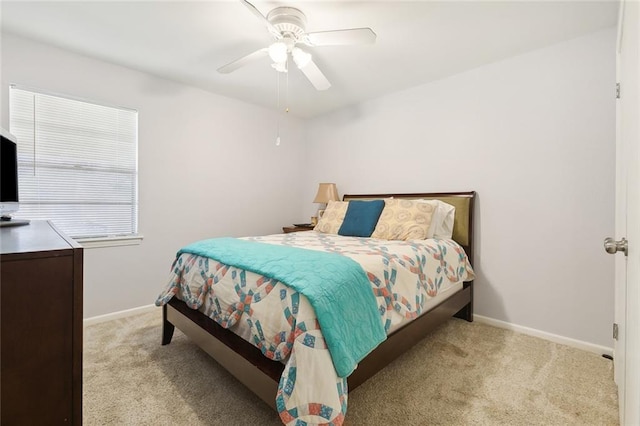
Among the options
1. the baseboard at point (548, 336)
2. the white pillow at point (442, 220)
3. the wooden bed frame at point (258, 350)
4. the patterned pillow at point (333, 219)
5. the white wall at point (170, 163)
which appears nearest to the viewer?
the wooden bed frame at point (258, 350)

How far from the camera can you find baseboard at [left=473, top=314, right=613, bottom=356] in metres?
2.13

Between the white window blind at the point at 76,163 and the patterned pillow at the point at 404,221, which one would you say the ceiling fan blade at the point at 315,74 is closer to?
the patterned pillow at the point at 404,221

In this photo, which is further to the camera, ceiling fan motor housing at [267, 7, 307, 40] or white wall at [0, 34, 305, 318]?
white wall at [0, 34, 305, 318]

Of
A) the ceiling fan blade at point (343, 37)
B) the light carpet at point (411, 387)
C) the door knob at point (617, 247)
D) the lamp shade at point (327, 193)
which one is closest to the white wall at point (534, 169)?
the light carpet at point (411, 387)

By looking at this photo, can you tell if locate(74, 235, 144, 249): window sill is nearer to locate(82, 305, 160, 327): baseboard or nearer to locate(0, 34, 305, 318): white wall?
locate(0, 34, 305, 318): white wall

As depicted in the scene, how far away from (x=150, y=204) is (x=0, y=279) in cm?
242

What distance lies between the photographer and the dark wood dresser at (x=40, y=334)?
758mm

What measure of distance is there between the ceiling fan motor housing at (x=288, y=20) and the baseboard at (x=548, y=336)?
2.85m

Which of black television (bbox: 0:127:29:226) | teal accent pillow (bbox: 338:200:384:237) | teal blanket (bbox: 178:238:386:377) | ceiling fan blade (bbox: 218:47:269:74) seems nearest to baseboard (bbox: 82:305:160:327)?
black television (bbox: 0:127:29:226)

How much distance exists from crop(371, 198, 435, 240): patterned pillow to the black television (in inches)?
98.4

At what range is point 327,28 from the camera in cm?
216

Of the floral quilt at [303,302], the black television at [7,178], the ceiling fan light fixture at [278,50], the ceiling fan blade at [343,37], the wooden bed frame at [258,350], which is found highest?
the ceiling fan blade at [343,37]

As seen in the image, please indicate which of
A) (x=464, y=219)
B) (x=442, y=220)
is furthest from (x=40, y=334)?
(x=464, y=219)

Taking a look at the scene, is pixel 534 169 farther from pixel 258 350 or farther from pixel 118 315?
pixel 118 315
